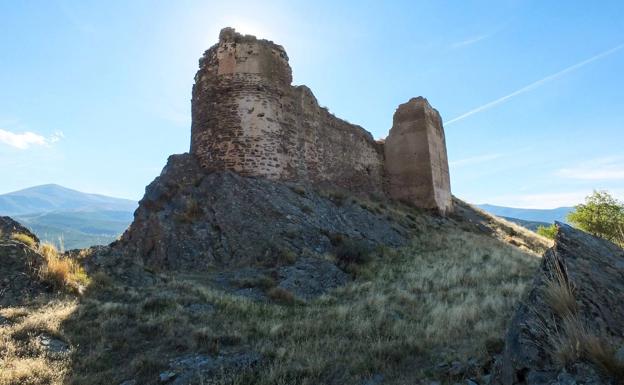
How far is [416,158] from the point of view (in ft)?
74.0

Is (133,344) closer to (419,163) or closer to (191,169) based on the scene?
(191,169)

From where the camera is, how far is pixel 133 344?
6.38m

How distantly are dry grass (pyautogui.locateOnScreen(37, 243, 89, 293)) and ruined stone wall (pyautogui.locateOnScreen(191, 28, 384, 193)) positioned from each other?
7202 millimetres

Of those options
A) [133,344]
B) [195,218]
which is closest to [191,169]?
[195,218]

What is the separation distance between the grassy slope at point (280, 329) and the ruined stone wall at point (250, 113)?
19.3 ft

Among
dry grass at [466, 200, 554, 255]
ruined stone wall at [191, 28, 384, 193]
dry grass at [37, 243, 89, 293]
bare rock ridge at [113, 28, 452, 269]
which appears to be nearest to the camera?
dry grass at [37, 243, 89, 293]

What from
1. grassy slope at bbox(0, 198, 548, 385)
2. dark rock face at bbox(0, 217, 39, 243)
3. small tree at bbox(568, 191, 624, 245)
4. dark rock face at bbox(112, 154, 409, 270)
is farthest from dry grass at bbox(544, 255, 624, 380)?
small tree at bbox(568, 191, 624, 245)

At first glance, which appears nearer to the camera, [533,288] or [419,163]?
[533,288]

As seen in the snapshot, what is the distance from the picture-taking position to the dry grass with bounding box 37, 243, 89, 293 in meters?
8.27

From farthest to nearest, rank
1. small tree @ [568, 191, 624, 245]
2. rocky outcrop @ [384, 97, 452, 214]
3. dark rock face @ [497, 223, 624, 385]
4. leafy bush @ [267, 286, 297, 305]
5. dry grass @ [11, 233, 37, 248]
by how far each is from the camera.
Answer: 1. small tree @ [568, 191, 624, 245]
2. rocky outcrop @ [384, 97, 452, 214]
3. leafy bush @ [267, 286, 297, 305]
4. dry grass @ [11, 233, 37, 248]
5. dark rock face @ [497, 223, 624, 385]

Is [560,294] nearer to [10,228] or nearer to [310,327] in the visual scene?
[310,327]

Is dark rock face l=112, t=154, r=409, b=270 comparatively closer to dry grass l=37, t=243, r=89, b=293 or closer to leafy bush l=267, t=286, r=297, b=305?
leafy bush l=267, t=286, r=297, b=305

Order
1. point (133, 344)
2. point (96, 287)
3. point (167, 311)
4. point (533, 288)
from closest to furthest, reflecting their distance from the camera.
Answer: point (533, 288) → point (133, 344) → point (167, 311) → point (96, 287)

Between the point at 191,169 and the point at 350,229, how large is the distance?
5951 millimetres
